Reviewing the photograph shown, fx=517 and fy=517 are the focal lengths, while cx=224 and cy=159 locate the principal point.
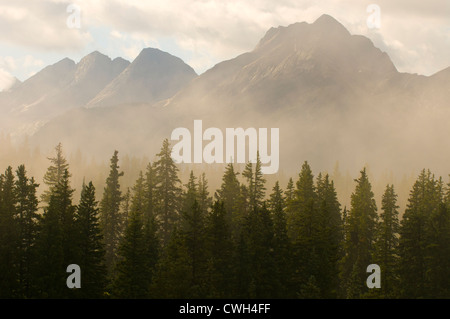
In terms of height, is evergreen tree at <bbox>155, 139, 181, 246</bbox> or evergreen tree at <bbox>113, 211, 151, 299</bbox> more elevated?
evergreen tree at <bbox>155, 139, 181, 246</bbox>

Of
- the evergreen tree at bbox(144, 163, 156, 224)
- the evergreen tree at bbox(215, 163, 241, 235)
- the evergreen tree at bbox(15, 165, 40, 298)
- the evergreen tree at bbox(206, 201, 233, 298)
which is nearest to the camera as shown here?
the evergreen tree at bbox(15, 165, 40, 298)

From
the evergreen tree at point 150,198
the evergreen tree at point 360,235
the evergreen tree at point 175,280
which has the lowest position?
the evergreen tree at point 175,280

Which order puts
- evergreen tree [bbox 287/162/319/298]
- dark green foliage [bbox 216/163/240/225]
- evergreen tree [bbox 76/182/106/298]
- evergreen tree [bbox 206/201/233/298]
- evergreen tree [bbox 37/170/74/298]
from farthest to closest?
dark green foliage [bbox 216/163/240/225] < evergreen tree [bbox 287/162/319/298] < evergreen tree [bbox 206/201/233/298] < evergreen tree [bbox 76/182/106/298] < evergreen tree [bbox 37/170/74/298]

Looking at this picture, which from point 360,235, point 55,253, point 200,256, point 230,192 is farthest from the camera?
point 230,192

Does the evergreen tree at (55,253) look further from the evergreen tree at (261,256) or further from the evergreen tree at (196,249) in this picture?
the evergreen tree at (261,256)

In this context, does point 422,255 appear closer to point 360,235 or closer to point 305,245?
point 305,245

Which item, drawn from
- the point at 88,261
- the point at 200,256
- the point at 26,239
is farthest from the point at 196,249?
the point at 26,239

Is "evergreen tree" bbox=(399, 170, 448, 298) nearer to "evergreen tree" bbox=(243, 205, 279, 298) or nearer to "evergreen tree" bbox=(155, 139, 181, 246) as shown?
"evergreen tree" bbox=(243, 205, 279, 298)

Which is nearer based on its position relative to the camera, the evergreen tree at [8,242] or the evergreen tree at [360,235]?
the evergreen tree at [8,242]

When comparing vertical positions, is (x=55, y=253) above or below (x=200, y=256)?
above

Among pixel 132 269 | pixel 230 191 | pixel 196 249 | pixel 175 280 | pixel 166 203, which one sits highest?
pixel 230 191

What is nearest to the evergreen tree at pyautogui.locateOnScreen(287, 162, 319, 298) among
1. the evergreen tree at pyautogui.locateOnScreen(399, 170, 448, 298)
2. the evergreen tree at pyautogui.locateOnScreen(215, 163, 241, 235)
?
the evergreen tree at pyautogui.locateOnScreen(215, 163, 241, 235)

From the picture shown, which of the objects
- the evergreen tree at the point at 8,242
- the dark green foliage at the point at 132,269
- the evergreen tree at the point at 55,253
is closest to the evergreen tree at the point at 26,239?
the evergreen tree at the point at 8,242

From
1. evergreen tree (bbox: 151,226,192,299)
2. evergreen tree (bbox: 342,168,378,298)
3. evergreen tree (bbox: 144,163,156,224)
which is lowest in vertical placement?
evergreen tree (bbox: 151,226,192,299)
